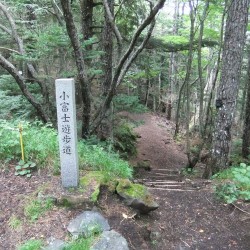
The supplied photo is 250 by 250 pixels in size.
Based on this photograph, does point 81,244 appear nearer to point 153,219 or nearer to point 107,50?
point 153,219

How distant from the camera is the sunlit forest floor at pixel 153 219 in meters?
3.67

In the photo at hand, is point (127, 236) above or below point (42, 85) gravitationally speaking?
below

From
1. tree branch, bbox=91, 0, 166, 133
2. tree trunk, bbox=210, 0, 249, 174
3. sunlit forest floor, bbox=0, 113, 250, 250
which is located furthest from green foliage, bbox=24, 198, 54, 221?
tree trunk, bbox=210, 0, 249, 174

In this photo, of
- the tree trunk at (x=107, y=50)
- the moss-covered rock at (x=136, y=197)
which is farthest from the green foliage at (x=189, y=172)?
the moss-covered rock at (x=136, y=197)

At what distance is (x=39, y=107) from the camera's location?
6.81 m

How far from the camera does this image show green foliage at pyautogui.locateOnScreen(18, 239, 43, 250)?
3261mm

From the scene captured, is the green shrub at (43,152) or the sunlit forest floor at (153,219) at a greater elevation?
the green shrub at (43,152)

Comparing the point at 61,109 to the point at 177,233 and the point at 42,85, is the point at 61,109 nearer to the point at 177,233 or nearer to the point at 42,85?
the point at 177,233

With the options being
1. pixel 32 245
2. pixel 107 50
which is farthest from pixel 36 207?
pixel 107 50

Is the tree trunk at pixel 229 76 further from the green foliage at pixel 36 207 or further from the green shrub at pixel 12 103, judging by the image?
the green shrub at pixel 12 103

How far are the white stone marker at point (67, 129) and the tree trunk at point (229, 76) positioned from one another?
370 centimetres

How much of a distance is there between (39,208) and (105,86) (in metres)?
5.23

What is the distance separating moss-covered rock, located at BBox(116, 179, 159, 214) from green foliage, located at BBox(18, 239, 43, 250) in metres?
1.41

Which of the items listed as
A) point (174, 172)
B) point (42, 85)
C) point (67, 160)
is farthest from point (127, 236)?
point (174, 172)
